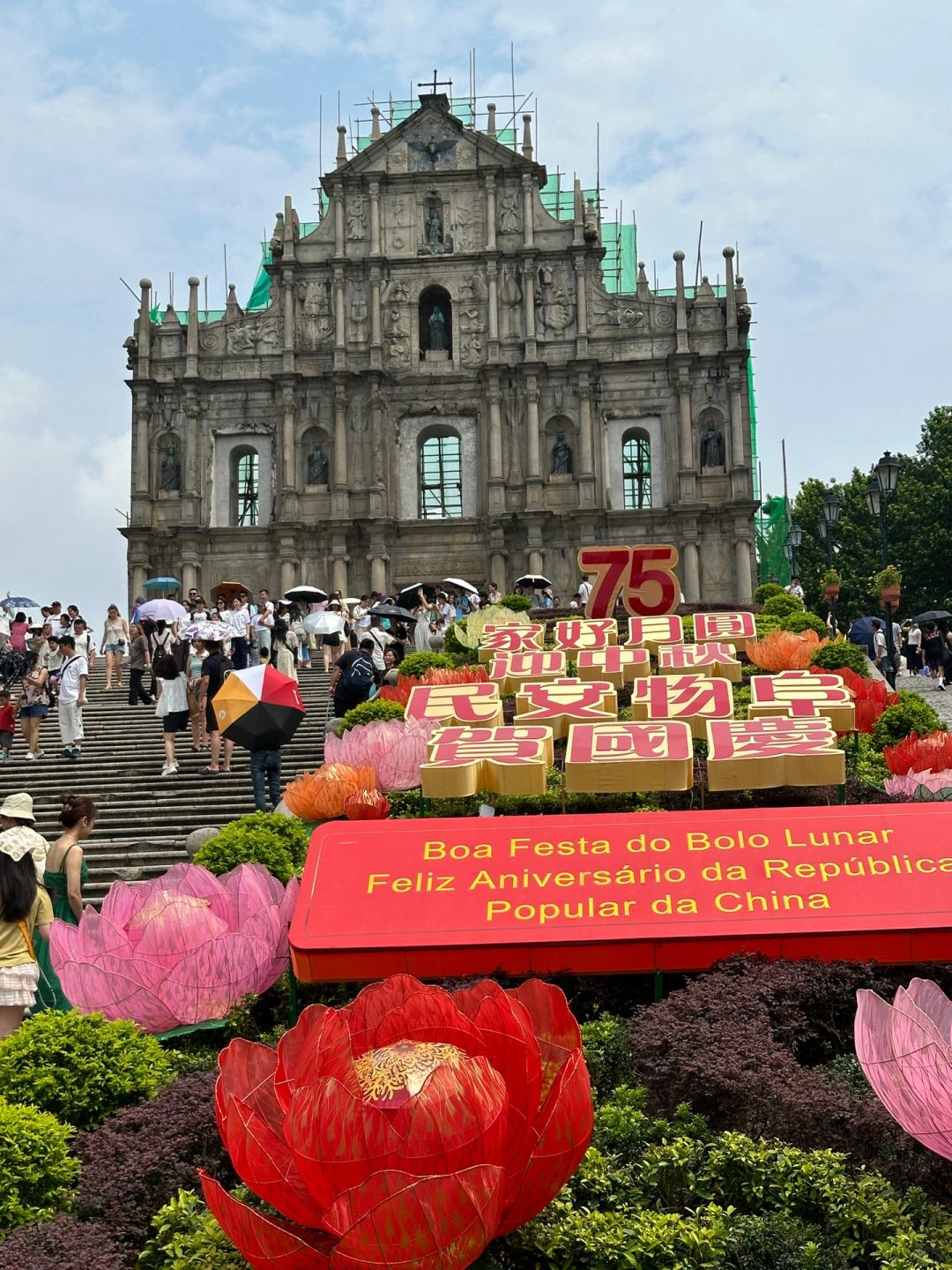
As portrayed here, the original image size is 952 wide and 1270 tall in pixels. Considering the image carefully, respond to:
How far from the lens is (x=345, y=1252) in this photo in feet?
12.4

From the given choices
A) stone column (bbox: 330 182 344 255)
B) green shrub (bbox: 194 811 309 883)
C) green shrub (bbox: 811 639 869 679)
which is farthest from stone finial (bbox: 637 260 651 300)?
green shrub (bbox: 194 811 309 883)

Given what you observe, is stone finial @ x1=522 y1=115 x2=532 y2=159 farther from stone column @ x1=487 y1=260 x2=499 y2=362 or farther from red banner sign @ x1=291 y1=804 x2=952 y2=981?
red banner sign @ x1=291 y1=804 x2=952 y2=981

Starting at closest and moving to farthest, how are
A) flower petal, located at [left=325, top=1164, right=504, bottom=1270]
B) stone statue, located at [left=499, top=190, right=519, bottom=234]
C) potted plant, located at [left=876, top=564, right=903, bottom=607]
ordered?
flower petal, located at [left=325, top=1164, right=504, bottom=1270] < potted plant, located at [left=876, top=564, right=903, bottom=607] < stone statue, located at [left=499, top=190, right=519, bottom=234]

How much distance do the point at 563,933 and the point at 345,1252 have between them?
2994 mm

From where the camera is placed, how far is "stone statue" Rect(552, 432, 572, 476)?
125 ft

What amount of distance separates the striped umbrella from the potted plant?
39.1 ft

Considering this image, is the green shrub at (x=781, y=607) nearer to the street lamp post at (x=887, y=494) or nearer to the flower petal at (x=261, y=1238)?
the street lamp post at (x=887, y=494)

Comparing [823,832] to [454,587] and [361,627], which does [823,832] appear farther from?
[454,587]

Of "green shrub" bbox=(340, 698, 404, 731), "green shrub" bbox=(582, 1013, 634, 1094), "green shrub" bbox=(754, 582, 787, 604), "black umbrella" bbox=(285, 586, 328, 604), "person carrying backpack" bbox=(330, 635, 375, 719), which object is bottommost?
"green shrub" bbox=(582, 1013, 634, 1094)

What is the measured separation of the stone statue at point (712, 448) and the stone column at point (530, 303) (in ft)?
16.8

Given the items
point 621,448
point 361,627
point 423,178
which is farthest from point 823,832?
point 423,178

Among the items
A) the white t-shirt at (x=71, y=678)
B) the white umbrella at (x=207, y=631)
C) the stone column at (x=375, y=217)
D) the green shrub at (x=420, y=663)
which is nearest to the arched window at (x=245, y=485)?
the stone column at (x=375, y=217)

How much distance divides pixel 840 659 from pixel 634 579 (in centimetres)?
354

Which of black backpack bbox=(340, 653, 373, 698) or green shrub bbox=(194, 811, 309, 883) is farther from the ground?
black backpack bbox=(340, 653, 373, 698)
